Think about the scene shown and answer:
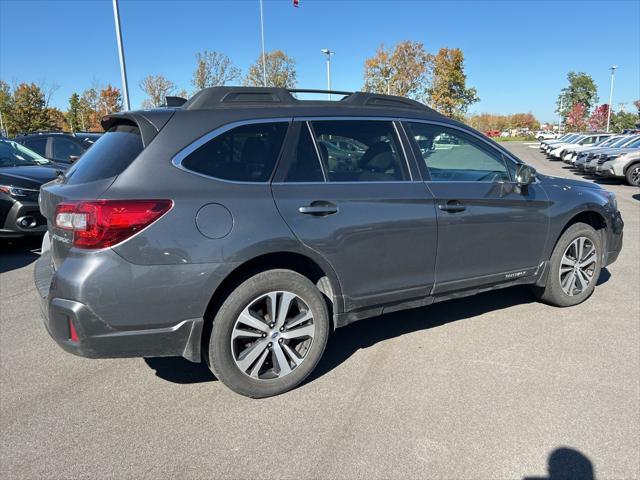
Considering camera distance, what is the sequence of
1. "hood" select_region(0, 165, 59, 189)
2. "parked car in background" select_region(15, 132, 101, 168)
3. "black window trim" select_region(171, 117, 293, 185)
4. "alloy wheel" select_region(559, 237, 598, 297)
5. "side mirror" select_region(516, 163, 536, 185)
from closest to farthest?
"black window trim" select_region(171, 117, 293, 185) → "side mirror" select_region(516, 163, 536, 185) → "alloy wheel" select_region(559, 237, 598, 297) → "hood" select_region(0, 165, 59, 189) → "parked car in background" select_region(15, 132, 101, 168)

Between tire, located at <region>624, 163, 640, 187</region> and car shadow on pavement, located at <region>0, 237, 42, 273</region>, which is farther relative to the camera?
tire, located at <region>624, 163, 640, 187</region>

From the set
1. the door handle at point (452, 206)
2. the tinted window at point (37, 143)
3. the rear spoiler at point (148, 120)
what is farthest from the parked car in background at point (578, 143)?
the rear spoiler at point (148, 120)

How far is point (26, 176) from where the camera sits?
6789 millimetres

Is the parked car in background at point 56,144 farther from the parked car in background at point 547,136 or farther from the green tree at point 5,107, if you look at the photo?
the parked car in background at point 547,136

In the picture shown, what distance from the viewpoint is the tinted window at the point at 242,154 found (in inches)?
114

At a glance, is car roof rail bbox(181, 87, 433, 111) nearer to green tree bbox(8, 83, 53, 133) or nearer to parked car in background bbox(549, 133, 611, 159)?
parked car in background bbox(549, 133, 611, 159)

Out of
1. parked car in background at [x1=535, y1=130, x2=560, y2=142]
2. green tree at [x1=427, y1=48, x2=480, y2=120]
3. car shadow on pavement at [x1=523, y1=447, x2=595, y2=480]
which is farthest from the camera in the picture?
parked car in background at [x1=535, y1=130, x2=560, y2=142]

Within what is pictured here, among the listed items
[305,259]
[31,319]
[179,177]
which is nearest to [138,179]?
[179,177]

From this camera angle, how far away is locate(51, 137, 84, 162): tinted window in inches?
398

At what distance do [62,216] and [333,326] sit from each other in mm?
1833

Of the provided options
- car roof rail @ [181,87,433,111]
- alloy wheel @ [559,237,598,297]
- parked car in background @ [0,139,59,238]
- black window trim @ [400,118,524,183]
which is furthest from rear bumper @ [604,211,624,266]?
parked car in background @ [0,139,59,238]

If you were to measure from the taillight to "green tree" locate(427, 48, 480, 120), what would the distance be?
1845 inches

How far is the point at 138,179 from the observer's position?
8.86 feet

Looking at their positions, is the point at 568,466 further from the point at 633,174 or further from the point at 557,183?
the point at 633,174
